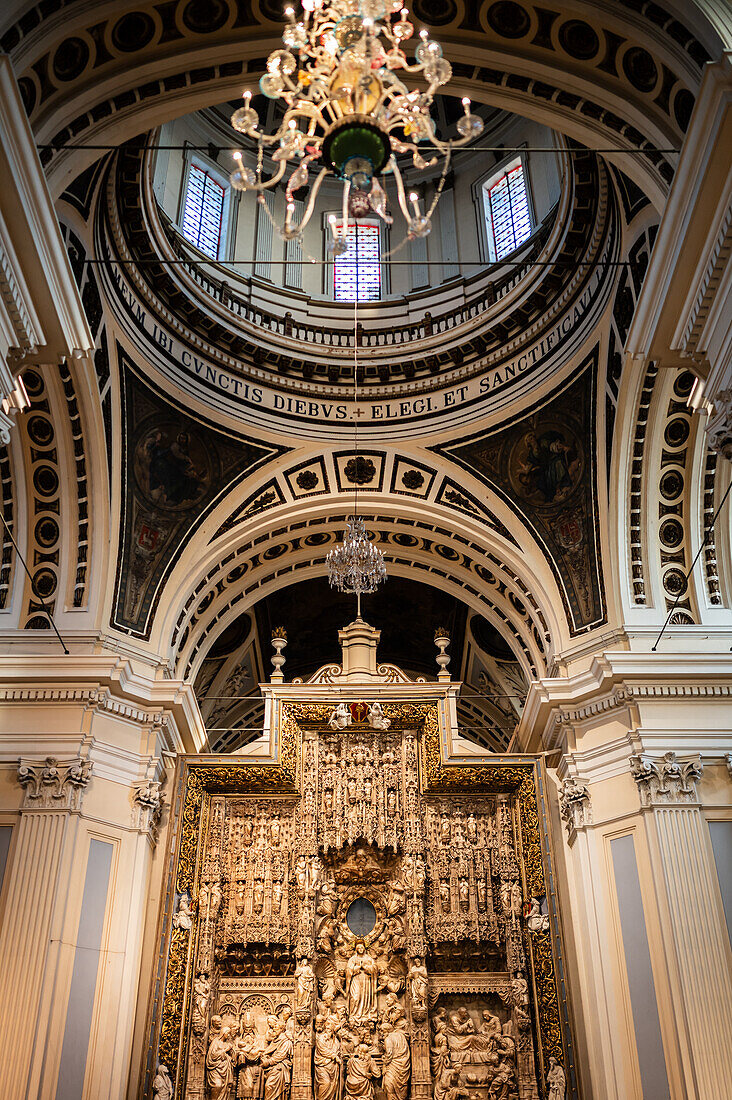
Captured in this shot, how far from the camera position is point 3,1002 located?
1050 cm

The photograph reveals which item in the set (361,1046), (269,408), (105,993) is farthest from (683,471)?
→ (105,993)

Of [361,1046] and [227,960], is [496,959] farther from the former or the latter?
[227,960]

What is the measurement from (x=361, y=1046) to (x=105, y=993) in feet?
10.5

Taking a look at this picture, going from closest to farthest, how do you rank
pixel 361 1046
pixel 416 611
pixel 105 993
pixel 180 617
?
pixel 105 993, pixel 361 1046, pixel 180 617, pixel 416 611

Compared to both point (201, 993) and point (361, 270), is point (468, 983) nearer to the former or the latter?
point (201, 993)

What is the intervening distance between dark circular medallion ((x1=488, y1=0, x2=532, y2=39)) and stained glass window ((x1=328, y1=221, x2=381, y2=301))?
778 centimetres

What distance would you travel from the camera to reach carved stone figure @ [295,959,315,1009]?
12453 mm

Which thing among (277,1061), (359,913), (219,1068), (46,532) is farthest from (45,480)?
(277,1061)

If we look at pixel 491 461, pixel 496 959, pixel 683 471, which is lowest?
pixel 496 959

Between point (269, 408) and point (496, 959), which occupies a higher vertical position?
point (269, 408)

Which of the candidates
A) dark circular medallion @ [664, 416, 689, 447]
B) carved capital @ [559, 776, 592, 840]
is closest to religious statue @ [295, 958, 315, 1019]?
carved capital @ [559, 776, 592, 840]

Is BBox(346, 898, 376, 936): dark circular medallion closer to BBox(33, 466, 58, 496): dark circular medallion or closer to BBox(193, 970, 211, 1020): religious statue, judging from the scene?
BBox(193, 970, 211, 1020): religious statue

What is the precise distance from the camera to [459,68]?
9.65 metres

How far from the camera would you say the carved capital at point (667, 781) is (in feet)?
37.8
